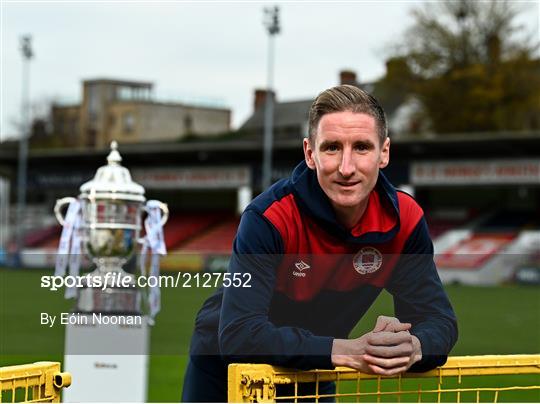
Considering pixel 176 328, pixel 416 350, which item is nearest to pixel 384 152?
pixel 416 350

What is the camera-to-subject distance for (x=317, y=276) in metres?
2.87

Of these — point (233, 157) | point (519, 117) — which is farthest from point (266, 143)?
point (519, 117)

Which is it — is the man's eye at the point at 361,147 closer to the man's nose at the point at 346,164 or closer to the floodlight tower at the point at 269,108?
the man's nose at the point at 346,164

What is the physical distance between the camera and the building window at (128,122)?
5119cm

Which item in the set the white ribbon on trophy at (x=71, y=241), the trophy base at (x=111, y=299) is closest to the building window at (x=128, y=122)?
the white ribbon on trophy at (x=71, y=241)

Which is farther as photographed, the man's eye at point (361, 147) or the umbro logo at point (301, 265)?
the umbro logo at point (301, 265)

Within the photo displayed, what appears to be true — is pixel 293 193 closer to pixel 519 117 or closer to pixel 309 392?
pixel 309 392

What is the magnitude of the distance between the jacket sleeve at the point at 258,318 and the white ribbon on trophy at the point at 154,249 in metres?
2.82

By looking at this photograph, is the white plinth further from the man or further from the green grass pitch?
the man

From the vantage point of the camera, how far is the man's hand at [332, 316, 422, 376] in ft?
8.27

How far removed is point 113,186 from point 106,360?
3.62 ft

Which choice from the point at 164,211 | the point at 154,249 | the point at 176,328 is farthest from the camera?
the point at 176,328

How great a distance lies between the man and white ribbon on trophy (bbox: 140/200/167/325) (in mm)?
2657

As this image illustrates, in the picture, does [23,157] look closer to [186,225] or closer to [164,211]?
[186,225]
